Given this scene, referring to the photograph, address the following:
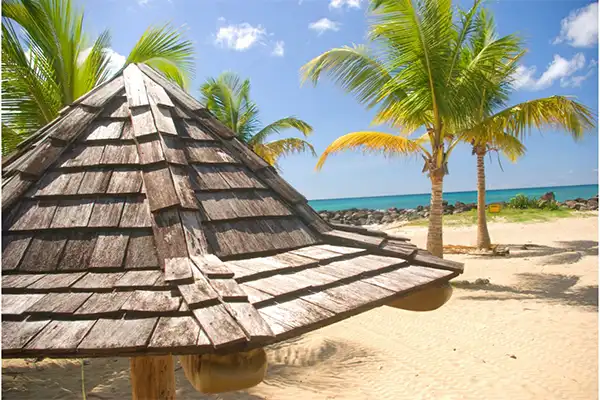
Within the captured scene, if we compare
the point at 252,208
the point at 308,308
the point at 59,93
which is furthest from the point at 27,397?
the point at 308,308

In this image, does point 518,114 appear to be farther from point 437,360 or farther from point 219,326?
point 219,326

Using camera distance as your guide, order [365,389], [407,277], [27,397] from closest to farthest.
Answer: [407,277]
[27,397]
[365,389]

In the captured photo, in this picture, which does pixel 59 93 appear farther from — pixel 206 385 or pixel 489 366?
pixel 489 366

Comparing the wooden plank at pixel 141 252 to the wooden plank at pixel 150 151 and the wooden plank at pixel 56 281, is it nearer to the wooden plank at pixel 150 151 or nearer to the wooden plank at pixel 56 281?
the wooden plank at pixel 56 281

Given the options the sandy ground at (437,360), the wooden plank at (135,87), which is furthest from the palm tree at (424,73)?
the wooden plank at (135,87)

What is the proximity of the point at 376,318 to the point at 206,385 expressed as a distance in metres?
8.89

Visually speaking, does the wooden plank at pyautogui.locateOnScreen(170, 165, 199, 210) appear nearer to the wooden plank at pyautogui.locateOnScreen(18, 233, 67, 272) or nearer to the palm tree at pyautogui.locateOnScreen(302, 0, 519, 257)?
the wooden plank at pyautogui.locateOnScreen(18, 233, 67, 272)

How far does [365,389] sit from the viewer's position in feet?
21.3

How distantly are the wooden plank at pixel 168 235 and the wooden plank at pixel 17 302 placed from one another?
532 millimetres

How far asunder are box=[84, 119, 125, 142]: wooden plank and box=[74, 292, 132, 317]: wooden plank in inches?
46.4

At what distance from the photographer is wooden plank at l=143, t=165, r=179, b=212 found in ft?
6.96

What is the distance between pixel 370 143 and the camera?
11672 mm

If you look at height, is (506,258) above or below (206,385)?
below

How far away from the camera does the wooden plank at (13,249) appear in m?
1.92
